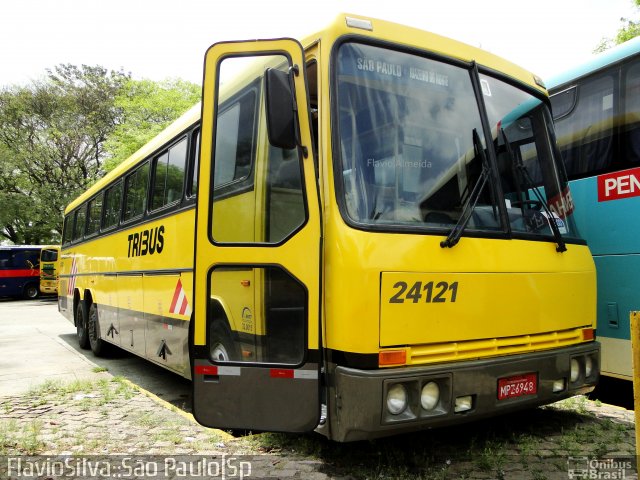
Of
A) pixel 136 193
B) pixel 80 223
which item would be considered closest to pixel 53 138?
pixel 80 223

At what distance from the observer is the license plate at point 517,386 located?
12.6 ft

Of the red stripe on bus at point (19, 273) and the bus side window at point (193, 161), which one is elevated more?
the bus side window at point (193, 161)

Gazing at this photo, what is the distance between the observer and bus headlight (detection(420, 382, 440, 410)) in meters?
3.52

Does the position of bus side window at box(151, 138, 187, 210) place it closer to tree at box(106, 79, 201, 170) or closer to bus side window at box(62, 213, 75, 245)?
bus side window at box(62, 213, 75, 245)

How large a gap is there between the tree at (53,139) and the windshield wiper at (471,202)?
30.5 metres

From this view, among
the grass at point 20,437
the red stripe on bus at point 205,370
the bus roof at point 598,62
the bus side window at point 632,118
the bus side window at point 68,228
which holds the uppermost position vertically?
the bus roof at point 598,62

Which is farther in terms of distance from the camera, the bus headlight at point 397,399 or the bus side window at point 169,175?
the bus side window at point 169,175

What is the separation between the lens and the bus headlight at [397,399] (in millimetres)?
3408

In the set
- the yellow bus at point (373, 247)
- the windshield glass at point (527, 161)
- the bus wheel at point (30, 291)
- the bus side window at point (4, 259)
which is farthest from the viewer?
the bus wheel at point (30, 291)

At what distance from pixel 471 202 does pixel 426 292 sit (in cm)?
77

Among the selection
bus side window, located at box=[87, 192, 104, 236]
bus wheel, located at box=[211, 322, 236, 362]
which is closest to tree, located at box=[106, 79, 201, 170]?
bus side window, located at box=[87, 192, 104, 236]

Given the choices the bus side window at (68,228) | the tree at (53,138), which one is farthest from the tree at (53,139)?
the bus side window at (68,228)

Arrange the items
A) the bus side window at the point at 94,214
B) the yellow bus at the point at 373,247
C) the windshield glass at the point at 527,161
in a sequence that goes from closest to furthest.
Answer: the yellow bus at the point at 373,247, the windshield glass at the point at 527,161, the bus side window at the point at 94,214

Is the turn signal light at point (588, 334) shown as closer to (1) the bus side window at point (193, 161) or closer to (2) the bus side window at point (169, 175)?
(1) the bus side window at point (193, 161)
